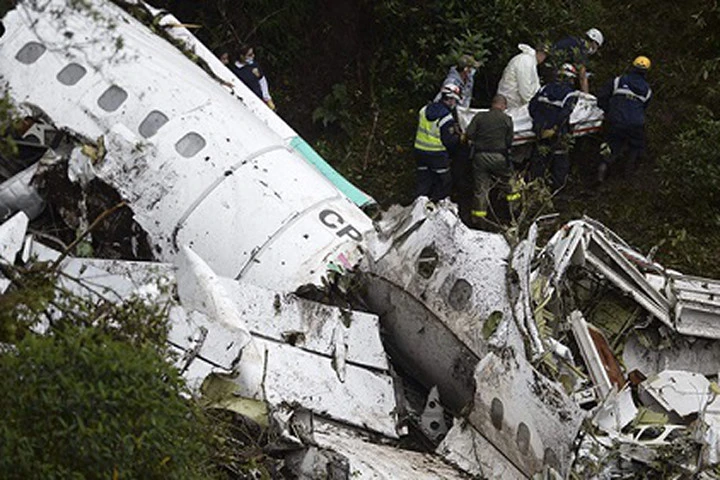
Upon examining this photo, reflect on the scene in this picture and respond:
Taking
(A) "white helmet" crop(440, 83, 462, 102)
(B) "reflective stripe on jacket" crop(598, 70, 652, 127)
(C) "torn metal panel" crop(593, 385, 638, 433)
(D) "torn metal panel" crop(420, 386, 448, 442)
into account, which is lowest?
(C) "torn metal panel" crop(593, 385, 638, 433)

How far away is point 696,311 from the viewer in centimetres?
1039

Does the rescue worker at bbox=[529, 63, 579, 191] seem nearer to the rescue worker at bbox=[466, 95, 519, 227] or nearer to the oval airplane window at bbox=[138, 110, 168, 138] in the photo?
the rescue worker at bbox=[466, 95, 519, 227]

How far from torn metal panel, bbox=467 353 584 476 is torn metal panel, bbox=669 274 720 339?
208 centimetres

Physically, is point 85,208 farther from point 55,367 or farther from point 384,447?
point 55,367

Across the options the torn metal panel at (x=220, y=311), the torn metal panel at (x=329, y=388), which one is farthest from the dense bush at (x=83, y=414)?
the torn metal panel at (x=329, y=388)

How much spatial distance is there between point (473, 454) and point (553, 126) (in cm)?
500

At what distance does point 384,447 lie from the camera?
9.80m

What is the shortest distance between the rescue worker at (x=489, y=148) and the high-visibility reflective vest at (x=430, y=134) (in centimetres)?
35

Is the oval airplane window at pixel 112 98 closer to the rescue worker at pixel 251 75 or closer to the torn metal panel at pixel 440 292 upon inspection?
the torn metal panel at pixel 440 292

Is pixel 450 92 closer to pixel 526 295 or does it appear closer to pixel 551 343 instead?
pixel 526 295

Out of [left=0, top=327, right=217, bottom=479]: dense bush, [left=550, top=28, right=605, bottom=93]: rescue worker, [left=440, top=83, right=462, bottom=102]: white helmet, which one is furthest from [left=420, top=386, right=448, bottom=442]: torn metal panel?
[left=550, top=28, right=605, bottom=93]: rescue worker

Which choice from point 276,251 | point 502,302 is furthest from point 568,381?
point 276,251

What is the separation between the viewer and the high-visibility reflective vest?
43.3 ft

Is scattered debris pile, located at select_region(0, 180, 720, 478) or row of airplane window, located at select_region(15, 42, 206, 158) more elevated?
row of airplane window, located at select_region(15, 42, 206, 158)
